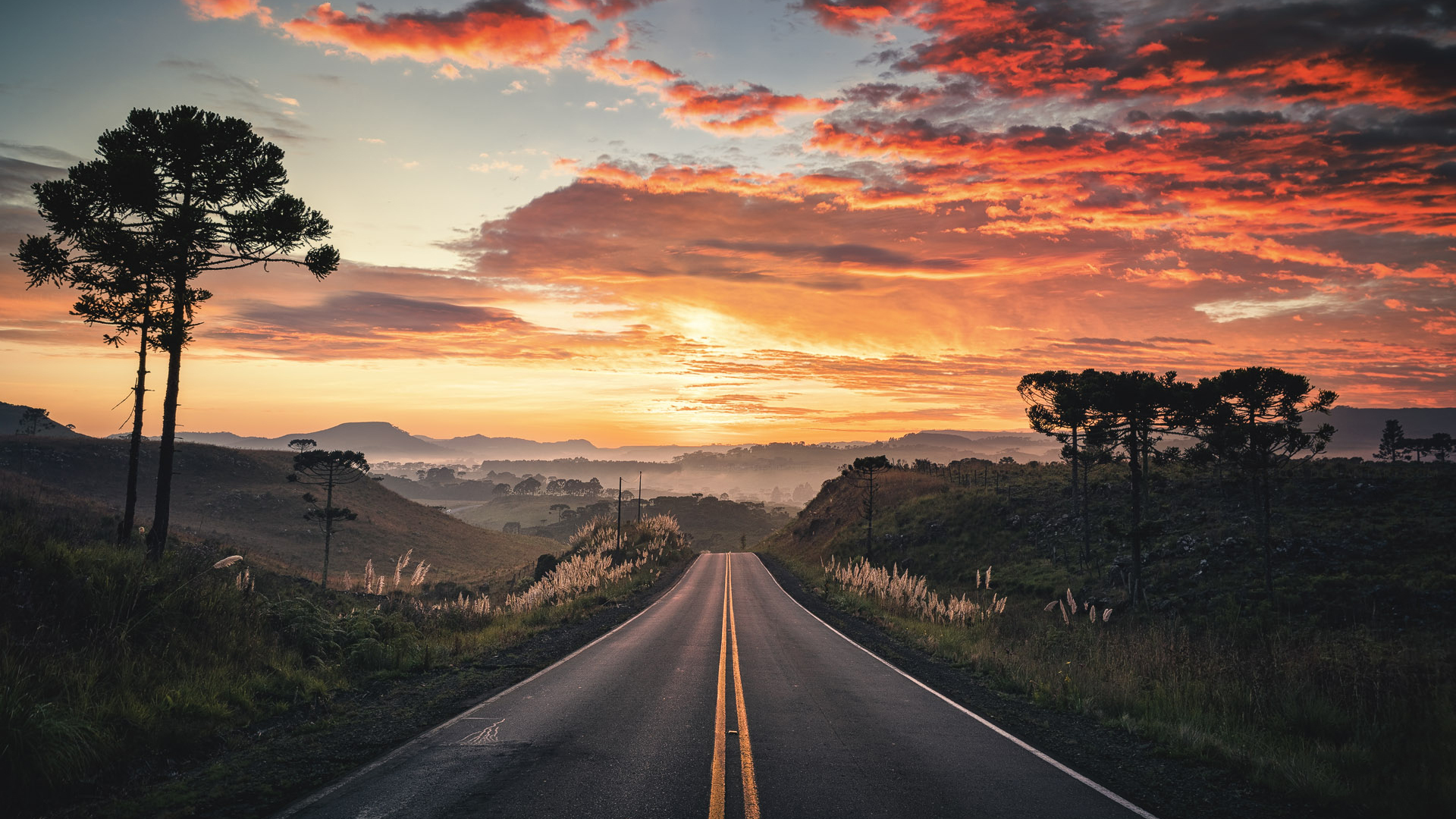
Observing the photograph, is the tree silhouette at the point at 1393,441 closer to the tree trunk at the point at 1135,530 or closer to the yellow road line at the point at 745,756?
the tree trunk at the point at 1135,530

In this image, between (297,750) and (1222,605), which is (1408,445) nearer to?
(1222,605)

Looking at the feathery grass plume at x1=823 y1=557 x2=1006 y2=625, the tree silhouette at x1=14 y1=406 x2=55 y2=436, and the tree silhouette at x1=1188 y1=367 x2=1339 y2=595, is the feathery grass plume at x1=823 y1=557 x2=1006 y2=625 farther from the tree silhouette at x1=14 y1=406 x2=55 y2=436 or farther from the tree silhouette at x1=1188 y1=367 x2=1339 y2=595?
the tree silhouette at x1=14 y1=406 x2=55 y2=436

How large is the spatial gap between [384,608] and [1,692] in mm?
16532

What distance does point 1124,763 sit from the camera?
8.07m

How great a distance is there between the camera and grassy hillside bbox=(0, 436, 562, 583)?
70.4 meters

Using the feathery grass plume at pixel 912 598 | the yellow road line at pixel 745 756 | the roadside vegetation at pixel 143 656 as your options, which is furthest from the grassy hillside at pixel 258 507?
the yellow road line at pixel 745 756

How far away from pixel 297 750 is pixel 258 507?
294ft

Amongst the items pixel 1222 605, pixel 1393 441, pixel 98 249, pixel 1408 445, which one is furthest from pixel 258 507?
pixel 1408 445

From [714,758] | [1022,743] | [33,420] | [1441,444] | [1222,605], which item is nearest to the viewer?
[714,758]

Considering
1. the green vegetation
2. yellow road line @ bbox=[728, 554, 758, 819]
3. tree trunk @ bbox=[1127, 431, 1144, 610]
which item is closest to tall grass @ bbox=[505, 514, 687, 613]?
the green vegetation

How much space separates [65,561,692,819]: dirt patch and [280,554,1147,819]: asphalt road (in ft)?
1.43

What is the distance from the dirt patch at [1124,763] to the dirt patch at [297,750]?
870 centimetres

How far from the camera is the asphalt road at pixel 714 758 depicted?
245 inches

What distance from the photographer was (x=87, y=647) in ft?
29.0
